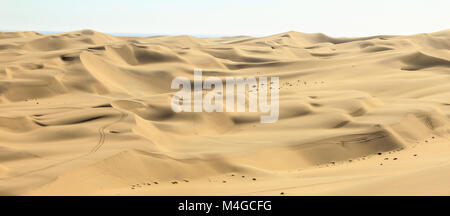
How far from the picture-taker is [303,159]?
24.9ft

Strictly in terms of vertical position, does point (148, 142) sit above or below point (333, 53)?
below

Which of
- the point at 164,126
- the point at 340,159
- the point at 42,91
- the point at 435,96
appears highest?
the point at 42,91

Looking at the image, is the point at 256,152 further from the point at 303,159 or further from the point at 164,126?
the point at 164,126
